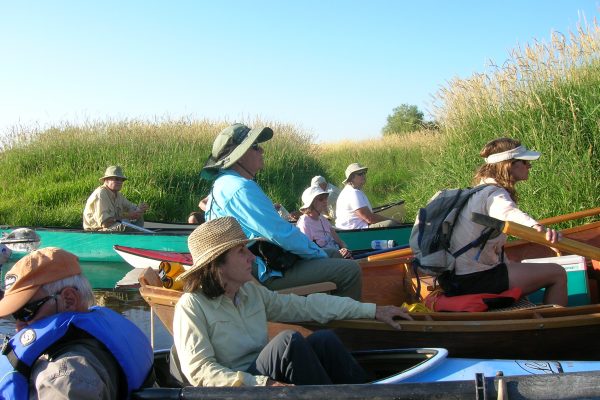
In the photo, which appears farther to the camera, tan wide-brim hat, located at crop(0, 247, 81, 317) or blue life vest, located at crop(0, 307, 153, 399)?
tan wide-brim hat, located at crop(0, 247, 81, 317)

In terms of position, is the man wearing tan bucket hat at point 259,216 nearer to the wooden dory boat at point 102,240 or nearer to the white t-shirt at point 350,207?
the white t-shirt at point 350,207

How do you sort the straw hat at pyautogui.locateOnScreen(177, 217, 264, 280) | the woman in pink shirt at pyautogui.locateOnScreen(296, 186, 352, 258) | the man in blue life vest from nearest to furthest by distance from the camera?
the man in blue life vest → the straw hat at pyautogui.locateOnScreen(177, 217, 264, 280) → the woman in pink shirt at pyautogui.locateOnScreen(296, 186, 352, 258)

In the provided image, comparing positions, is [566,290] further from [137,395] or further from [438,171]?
[438,171]

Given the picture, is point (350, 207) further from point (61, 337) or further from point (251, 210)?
point (61, 337)

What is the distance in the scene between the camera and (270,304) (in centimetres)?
363

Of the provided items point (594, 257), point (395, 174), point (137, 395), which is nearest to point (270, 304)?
point (137, 395)

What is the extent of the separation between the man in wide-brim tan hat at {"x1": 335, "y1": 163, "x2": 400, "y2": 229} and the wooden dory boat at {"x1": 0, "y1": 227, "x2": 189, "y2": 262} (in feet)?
7.33

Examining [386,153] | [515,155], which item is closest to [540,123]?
[515,155]

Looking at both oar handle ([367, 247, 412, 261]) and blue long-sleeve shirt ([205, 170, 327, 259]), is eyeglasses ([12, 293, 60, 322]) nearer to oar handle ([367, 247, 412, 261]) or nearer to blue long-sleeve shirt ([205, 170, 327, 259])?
blue long-sleeve shirt ([205, 170, 327, 259])

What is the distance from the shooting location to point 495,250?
4391mm

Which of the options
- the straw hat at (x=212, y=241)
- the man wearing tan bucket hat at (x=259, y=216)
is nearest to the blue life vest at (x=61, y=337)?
the straw hat at (x=212, y=241)

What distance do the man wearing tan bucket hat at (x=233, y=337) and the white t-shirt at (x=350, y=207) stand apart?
5.12 meters

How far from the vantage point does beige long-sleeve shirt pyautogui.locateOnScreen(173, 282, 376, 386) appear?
309cm

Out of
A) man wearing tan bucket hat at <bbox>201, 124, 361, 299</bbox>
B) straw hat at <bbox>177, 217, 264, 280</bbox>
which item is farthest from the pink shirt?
straw hat at <bbox>177, 217, 264, 280</bbox>
